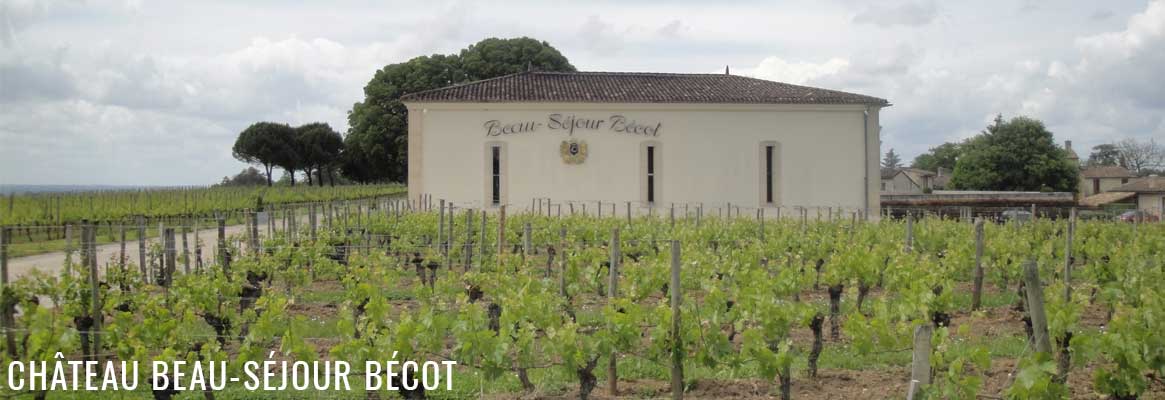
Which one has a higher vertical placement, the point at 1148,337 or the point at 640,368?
the point at 1148,337

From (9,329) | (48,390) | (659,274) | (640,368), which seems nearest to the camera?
(48,390)

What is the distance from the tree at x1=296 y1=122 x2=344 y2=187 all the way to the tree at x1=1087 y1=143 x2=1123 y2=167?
61584mm

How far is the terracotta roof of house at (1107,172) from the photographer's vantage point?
6775 centimetres

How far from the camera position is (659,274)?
31.7ft

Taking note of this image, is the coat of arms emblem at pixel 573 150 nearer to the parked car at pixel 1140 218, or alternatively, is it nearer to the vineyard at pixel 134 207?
the vineyard at pixel 134 207

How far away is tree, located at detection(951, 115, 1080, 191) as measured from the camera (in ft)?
168

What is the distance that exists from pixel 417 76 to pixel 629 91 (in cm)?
1660

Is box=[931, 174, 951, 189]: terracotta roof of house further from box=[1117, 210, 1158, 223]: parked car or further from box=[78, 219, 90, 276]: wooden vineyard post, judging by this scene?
box=[78, 219, 90, 276]: wooden vineyard post

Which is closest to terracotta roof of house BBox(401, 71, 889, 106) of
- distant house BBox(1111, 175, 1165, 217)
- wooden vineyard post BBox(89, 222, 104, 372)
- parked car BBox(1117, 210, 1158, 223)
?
parked car BBox(1117, 210, 1158, 223)

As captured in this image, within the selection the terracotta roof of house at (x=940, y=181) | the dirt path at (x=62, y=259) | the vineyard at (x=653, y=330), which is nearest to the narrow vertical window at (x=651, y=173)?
the dirt path at (x=62, y=259)

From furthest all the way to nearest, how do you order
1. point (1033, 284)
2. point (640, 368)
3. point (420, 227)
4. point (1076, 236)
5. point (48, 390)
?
point (420, 227) → point (1076, 236) → point (640, 368) → point (48, 390) → point (1033, 284)

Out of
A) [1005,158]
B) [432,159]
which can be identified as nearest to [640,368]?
[432,159]

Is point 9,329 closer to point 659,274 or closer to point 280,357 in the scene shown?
point 280,357

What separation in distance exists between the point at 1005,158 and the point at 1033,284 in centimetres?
5045
